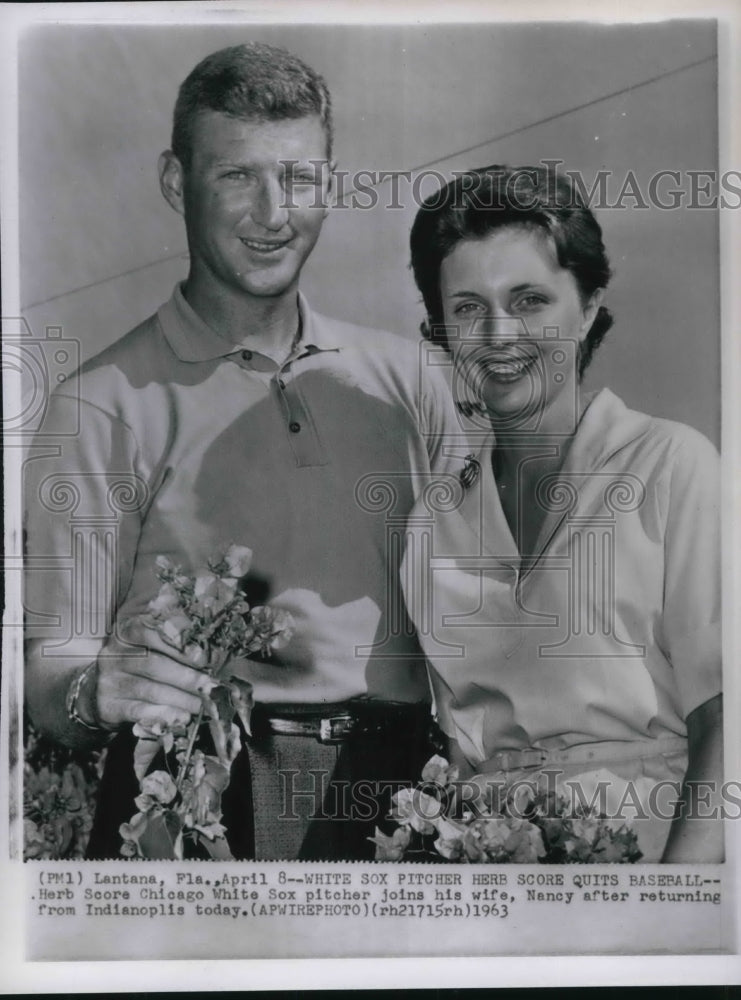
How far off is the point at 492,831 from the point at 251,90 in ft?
7.01

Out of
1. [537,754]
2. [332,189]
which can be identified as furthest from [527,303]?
[537,754]

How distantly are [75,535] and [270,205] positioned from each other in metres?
1.06

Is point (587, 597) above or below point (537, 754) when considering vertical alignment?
above

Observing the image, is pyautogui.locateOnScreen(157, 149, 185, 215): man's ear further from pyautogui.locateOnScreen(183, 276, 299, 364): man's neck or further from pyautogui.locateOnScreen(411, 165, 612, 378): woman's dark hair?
pyautogui.locateOnScreen(411, 165, 612, 378): woman's dark hair

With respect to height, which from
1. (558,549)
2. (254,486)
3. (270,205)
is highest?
(270,205)

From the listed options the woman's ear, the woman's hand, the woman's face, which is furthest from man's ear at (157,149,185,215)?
the woman's hand

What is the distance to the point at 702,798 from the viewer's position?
2.89m

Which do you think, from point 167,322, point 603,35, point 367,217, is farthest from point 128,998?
point 603,35

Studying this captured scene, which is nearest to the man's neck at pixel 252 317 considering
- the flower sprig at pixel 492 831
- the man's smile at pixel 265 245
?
the man's smile at pixel 265 245

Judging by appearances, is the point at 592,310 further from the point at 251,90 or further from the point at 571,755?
the point at 571,755

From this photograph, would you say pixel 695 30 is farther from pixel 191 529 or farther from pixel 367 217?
pixel 191 529

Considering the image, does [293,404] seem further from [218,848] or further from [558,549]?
[218,848]

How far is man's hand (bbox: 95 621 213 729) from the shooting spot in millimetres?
2867

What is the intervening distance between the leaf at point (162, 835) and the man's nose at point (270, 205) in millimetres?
1635
